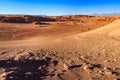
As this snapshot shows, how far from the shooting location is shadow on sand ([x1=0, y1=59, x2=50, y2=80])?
22.8ft

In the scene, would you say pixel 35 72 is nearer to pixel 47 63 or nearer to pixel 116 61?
pixel 47 63

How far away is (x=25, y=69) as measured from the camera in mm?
7863

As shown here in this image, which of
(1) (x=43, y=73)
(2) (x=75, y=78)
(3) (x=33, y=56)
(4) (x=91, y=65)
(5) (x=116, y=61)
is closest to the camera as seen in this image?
(2) (x=75, y=78)

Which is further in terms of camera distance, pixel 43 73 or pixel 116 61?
pixel 116 61

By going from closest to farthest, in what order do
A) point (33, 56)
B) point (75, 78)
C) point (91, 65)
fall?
point (75, 78), point (91, 65), point (33, 56)

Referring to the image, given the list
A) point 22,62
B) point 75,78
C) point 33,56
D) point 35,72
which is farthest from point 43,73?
point 33,56

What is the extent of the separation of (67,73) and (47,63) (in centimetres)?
155

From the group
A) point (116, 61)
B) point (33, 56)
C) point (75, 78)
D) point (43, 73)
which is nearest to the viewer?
point (75, 78)

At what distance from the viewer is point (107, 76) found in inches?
275

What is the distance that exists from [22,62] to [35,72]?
1444mm

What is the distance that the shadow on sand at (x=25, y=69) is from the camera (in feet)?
22.8

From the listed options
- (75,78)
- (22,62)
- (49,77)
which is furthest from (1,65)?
(75,78)

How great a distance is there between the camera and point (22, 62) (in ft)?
28.8

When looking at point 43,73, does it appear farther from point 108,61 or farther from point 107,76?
point 108,61
